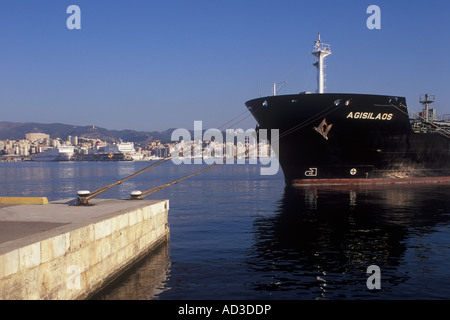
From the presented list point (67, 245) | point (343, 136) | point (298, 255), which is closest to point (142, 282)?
point (67, 245)

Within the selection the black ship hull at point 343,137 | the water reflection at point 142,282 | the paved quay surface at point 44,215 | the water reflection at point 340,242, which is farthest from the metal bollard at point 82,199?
the black ship hull at point 343,137

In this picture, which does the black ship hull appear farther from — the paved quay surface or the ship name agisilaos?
the paved quay surface

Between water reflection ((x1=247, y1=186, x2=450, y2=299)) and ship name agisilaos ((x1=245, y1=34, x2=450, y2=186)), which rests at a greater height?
ship name agisilaos ((x1=245, y1=34, x2=450, y2=186))

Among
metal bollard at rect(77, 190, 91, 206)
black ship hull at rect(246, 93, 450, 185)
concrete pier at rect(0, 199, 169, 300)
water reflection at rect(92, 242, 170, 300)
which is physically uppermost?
black ship hull at rect(246, 93, 450, 185)

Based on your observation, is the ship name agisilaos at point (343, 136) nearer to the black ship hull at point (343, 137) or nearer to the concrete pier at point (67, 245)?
the black ship hull at point (343, 137)

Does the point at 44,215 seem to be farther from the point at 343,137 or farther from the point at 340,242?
the point at 343,137

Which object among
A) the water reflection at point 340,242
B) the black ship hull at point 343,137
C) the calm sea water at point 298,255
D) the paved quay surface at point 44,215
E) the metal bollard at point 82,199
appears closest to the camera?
the paved quay surface at point 44,215

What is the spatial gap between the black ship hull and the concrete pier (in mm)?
22629

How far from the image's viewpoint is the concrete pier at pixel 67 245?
713cm

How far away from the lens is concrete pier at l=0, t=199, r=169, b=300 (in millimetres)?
7129

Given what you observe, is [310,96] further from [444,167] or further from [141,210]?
[141,210]

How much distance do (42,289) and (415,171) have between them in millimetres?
40022

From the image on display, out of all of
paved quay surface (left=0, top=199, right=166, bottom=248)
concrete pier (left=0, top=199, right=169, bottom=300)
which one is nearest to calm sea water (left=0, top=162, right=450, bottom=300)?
concrete pier (left=0, top=199, right=169, bottom=300)

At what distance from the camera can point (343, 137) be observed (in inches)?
1419
